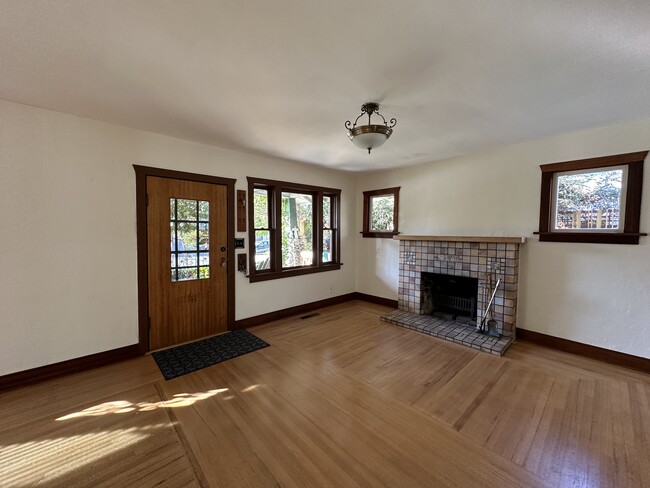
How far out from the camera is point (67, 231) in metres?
2.66

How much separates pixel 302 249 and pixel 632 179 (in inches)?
166

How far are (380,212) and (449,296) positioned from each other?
6.38 ft

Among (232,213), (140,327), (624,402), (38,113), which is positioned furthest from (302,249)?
(624,402)

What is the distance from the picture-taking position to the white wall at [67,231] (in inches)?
94.8

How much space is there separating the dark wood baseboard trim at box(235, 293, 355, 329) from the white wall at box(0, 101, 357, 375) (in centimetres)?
135

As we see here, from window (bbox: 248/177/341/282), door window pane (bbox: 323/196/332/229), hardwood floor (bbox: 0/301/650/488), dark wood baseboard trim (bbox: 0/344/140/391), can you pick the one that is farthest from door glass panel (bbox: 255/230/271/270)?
dark wood baseboard trim (bbox: 0/344/140/391)

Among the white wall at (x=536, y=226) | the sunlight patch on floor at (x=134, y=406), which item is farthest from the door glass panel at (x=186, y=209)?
the white wall at (x=536, y=226)

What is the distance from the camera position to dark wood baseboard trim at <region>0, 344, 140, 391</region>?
7.98ft

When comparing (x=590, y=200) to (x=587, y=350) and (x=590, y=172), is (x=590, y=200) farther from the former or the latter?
(x=587, y=350)

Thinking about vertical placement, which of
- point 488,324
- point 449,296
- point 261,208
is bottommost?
point 488,324

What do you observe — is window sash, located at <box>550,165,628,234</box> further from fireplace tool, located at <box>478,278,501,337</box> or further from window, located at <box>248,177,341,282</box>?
window, located at <box>248,177,341,282</box>

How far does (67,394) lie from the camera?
2365 millimetres

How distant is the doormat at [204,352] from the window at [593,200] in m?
3.90

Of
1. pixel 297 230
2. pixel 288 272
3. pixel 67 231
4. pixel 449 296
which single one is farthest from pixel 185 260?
pixel 449 296
